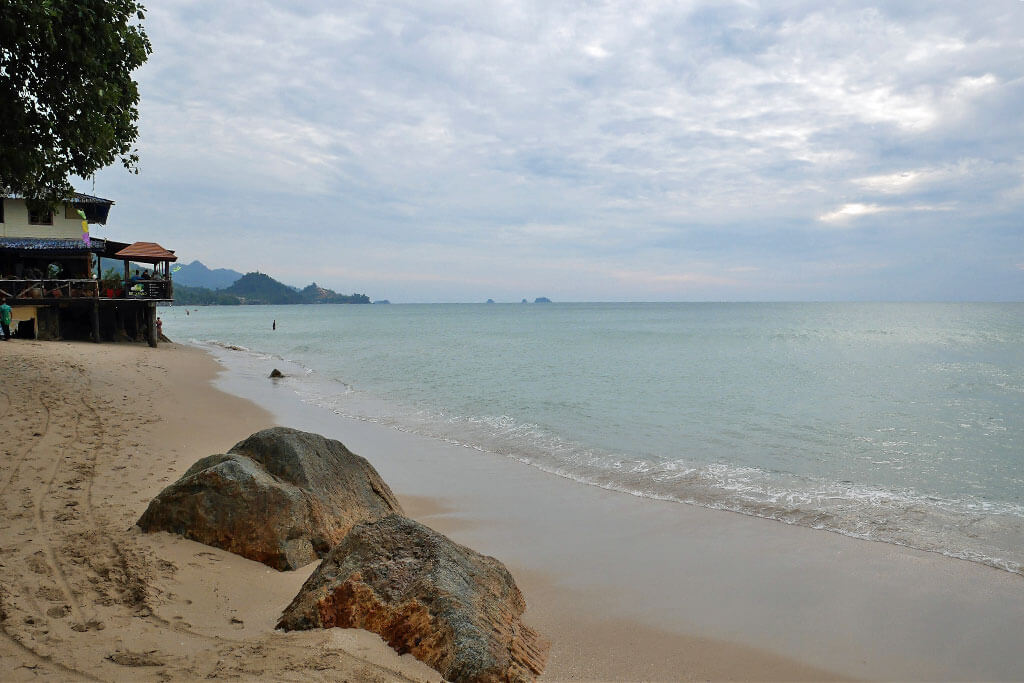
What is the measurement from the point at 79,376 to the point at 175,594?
16290 mm

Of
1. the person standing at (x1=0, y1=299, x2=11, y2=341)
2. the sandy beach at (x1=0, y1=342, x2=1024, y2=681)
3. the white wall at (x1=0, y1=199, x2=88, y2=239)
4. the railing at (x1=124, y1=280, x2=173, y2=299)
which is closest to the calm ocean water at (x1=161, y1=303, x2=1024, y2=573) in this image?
the sandy beach at (x1=0, y1=342, x2=1024, y2=681)

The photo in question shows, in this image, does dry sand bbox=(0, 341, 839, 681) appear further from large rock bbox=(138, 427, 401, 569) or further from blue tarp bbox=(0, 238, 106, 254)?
blue tarp bbox=(0, 238, 106, 254)

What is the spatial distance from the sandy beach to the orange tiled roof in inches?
925

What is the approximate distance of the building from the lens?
28.6 m

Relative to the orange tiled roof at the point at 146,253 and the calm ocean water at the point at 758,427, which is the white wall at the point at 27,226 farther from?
the calm ocean water at the point at 758,427

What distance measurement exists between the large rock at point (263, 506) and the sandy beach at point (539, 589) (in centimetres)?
20

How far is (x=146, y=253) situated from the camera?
32.2 metres

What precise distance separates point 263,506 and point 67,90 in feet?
26.9

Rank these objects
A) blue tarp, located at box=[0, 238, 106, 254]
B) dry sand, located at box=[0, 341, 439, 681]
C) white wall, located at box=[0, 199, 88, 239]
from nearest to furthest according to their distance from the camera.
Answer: dry sand, located at box=[0, 341, 439, 681]
blue tarp, located at box=[0, 238, 106, 254]
white wall, located at box=[0, 199, 88, 239]

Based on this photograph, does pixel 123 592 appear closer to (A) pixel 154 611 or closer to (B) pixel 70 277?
(A) pixel 154 611

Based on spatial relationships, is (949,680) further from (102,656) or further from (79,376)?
(79,376)

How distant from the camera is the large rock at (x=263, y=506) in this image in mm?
5781

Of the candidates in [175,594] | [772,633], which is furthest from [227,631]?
[772,633]

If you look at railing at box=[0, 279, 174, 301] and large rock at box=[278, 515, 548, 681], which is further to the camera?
railing at box=[0, 279, 174, 301]
